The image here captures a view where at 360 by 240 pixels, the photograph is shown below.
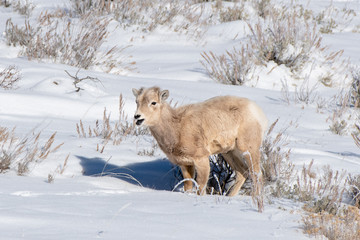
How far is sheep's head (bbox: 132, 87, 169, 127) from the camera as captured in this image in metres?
5.60

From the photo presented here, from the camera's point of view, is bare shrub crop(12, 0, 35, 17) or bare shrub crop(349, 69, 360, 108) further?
bare shrub crop(12, 0, 35, 17)

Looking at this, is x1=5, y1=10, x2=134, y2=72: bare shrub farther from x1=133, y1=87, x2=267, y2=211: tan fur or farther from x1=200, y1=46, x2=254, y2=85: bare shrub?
x1=133, y1=87, x2=267, y2=211: tan fur

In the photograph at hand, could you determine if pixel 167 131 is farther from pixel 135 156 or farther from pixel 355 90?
pixel 355 90

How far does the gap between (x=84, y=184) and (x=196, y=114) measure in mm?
1415

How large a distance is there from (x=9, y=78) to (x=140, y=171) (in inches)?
141

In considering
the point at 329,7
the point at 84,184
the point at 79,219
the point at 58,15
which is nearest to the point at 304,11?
the point at 329,7

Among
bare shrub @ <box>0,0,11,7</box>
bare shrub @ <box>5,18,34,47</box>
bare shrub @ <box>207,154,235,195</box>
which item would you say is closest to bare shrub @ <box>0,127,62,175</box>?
bare shrub @ <box>207,154,235,195</box>

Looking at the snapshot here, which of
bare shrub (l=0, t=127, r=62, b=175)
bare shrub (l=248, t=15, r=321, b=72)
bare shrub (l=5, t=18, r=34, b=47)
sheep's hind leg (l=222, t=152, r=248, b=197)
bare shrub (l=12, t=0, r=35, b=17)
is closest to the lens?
bare shrub (l=0, t=127, r=62, b=175)

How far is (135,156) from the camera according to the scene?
681cm

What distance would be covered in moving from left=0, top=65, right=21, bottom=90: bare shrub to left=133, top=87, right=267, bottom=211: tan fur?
3644 mm

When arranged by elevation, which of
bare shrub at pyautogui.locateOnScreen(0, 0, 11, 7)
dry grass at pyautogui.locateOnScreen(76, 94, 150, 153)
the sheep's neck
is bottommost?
dry grass at pyautogui.locateOnScreen(76, 94, 150, 153)

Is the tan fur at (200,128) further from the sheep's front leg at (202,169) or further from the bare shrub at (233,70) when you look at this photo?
the bare shrub at (233,70)

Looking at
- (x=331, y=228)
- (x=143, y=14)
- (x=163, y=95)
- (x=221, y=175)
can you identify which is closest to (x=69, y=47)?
(x=143, y=14)

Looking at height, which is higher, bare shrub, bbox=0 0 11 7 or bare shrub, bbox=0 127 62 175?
bare shrub, bbox=0 0 11 7
